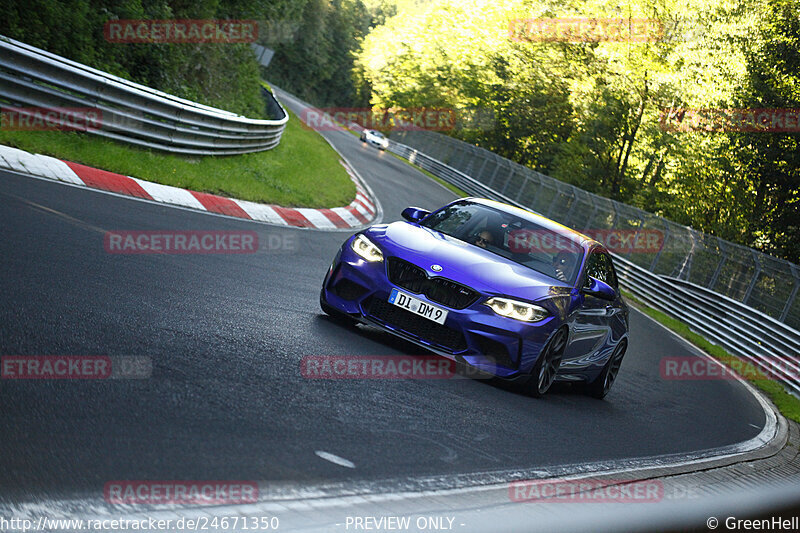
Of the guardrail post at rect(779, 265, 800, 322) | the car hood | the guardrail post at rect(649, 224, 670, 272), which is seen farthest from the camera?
the guardrail post at rect(649, 224, 670, 272)

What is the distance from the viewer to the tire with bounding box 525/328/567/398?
23.6ft

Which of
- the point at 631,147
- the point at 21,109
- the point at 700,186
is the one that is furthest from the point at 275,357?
the point at 631,147

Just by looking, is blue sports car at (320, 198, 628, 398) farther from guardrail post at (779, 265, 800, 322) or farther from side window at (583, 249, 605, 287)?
guardrail post at (779, 265, 800, 322)

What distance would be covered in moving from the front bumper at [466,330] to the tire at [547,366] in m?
0.11

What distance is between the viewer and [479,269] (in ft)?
23.9

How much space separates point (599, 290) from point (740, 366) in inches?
431

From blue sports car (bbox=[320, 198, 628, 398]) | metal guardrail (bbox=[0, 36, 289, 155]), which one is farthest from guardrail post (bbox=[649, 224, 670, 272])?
blue sports car (bbox=[320, 198, 628, 398])

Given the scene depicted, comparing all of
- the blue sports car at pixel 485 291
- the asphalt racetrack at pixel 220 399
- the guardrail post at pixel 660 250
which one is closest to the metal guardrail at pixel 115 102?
Answer: the asphalt racetrack at pixel 220 399

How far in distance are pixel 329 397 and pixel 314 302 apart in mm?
3283

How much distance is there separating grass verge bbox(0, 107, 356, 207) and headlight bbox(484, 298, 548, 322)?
732 centimetres

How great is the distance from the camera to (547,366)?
7.43 meters

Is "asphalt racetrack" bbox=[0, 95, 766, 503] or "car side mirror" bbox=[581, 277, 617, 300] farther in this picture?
"car side mirror" bbox=[581, 277, 617, 300]

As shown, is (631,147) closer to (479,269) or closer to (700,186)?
(700,186)

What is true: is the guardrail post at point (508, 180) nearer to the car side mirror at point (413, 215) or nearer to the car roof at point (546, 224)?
the car roof at point (546, 224)
